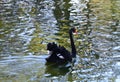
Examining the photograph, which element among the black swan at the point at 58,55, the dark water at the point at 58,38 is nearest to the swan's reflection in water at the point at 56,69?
the dark water at the point at 58,38

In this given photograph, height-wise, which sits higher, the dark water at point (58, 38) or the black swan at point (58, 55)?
the black swan at point (58, 55)

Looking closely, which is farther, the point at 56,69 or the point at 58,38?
the point at 58,38

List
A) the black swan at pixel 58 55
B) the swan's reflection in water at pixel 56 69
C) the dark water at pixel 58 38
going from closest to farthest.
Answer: the dark water at pixel 58 38 → the swan's reflection in water at pixel 56 69 → the black swan at pixel 58 55

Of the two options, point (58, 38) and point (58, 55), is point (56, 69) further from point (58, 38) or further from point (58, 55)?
point (58, 38)

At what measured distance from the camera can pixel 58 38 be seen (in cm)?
1577

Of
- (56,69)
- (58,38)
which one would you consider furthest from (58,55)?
(58,38)

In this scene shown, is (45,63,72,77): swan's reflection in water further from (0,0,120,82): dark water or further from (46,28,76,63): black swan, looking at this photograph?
(46,28,76,63): black swan

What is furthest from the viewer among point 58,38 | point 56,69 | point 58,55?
point 58,38

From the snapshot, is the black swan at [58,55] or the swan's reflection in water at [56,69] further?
the black swan at [58,55]

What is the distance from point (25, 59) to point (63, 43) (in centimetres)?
271

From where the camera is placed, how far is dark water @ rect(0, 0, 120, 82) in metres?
11.6

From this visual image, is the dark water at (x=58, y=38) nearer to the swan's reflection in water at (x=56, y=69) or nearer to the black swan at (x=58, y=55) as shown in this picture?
the swan's reflection in water at (x=56, y=69)

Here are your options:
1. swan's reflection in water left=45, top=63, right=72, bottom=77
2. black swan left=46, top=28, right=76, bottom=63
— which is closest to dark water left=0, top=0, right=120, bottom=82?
swan's reflection in water left=45, top=63, right=72, bottom=77

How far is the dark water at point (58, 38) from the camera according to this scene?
11.6 metres
